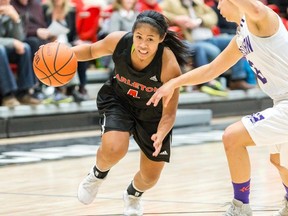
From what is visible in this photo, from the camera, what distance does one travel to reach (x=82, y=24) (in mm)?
10695

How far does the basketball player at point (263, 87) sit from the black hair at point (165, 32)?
42 cm

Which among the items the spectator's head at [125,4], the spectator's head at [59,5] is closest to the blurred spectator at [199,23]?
the spectator's head at [125,4]

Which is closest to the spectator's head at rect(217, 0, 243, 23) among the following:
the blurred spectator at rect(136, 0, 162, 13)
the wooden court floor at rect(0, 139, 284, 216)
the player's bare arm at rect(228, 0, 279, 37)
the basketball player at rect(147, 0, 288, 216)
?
the basketball player at rect(147, 0, 288, 216)

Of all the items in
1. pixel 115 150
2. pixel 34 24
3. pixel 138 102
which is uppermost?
pixel 138 102

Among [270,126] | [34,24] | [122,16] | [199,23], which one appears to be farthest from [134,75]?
[199,23]

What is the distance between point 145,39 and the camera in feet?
15.0

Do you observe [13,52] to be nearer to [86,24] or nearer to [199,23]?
[86,24]

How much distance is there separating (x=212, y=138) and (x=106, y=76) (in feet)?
7.96

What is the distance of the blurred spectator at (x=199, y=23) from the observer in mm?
11234

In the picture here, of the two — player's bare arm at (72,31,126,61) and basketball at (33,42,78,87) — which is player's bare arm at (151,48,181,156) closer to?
player's bare arm at (72,31,126,61)

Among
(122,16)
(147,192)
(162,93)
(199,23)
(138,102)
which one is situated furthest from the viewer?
(199,23)

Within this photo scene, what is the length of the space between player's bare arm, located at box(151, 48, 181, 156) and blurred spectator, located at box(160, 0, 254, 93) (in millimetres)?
6425

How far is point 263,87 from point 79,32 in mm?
6694

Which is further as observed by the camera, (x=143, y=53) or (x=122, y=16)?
(x=122, y=16)
